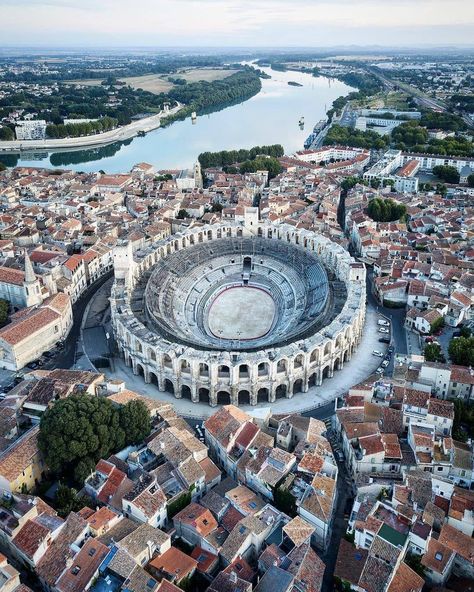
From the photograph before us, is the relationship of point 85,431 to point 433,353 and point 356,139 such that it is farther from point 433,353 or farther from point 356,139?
point 356,139

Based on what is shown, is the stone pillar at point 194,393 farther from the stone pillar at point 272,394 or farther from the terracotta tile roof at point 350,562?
the terracotta tile roof at point 350,562

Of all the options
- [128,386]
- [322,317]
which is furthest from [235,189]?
[128,386]

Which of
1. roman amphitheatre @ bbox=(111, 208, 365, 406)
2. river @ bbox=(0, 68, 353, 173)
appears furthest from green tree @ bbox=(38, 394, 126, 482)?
river @ bbox=(0, 68, 353, 173)

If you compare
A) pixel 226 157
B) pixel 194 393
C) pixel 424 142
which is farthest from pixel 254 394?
pixel 424 142

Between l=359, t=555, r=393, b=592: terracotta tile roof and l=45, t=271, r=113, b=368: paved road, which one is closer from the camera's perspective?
l=359, t=555, r=393, b=592: terracotta tile roof

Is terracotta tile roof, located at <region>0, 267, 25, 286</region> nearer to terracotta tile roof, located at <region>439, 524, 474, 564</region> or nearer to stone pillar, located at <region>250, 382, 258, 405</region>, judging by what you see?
stone pillar, located at <region>250, 382, 258, 405</region>

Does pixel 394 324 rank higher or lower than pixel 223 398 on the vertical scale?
higher

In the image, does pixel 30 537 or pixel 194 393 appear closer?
pixel 30 537
